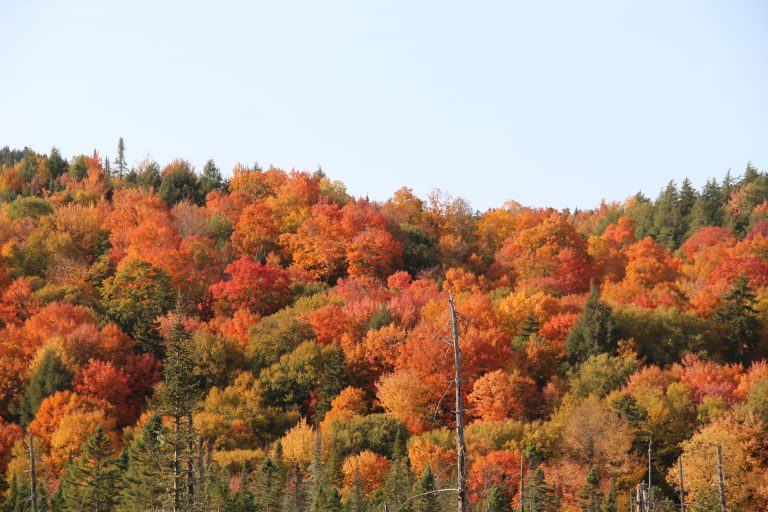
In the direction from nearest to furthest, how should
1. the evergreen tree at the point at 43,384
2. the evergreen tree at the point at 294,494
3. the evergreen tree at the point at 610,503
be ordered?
1. the evergreen tree at the point at 610,503
2. the evergreen tree at the point at 294,494
3. the evergreen tree at the point at 43,384

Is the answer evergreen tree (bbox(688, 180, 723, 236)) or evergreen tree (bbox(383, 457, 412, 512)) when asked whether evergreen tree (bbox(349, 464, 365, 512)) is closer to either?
evergreen tree (bbox(383, 457, 412, 512))

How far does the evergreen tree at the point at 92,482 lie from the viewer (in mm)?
63281

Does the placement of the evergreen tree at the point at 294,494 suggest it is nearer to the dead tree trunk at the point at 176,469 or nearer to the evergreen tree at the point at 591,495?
the evergreen tree at the point at 591,495

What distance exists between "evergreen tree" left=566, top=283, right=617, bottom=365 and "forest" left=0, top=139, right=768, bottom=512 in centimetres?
17

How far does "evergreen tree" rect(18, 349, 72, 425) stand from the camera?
8488 centimetres

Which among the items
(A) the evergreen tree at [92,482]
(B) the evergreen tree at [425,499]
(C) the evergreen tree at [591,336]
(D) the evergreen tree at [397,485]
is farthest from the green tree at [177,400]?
(C) the evergreen tree at [591,336]

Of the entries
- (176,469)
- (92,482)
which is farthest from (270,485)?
(176,469)

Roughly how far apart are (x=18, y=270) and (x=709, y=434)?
2761 inches

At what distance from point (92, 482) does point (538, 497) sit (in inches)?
987

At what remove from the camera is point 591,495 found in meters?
61.5

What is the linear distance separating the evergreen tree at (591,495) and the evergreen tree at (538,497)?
5.06 ft

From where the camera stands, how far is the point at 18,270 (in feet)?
366

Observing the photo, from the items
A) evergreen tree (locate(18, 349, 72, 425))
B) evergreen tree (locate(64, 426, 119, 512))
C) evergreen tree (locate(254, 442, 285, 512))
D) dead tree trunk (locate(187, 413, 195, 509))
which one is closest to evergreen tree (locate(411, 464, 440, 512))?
evergreen tree (locate(254, 442, 285, 512))

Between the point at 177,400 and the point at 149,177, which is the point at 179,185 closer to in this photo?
the point at 149,177
